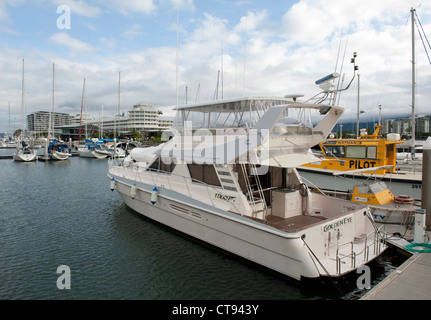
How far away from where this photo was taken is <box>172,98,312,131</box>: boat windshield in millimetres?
7906

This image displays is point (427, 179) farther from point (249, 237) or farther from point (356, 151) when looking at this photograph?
point (356, 151)

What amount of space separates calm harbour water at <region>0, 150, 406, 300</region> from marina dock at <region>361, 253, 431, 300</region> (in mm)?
652

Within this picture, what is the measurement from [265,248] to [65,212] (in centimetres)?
996

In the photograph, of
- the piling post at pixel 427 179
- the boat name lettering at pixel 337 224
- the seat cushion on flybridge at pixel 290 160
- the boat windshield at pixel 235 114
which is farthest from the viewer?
the piling post at pixel 427 179

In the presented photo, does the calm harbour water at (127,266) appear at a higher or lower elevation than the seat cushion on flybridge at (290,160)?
lower

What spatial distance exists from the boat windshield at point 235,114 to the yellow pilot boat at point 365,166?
4691mm

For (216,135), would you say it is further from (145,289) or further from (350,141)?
(350,141)

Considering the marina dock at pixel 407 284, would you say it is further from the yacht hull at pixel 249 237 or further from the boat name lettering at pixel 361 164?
the boat name lettering at pixel 361 164

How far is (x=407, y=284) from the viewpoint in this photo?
221 inches

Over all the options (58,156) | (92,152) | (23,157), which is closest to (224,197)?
(58,156)

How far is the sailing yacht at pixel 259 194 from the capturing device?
634cm

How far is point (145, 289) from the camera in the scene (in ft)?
21.2

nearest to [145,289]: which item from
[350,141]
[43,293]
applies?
[43,293]

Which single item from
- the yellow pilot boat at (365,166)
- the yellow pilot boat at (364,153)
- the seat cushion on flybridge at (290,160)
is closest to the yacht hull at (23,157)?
the yellow pilot boat at (365,166)
